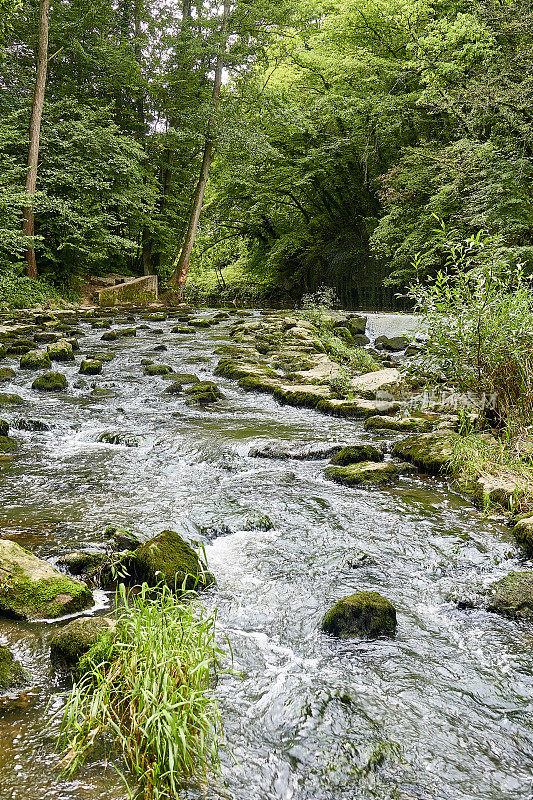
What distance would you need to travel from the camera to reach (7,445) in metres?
6.16

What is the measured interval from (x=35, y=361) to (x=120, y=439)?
4.90 m

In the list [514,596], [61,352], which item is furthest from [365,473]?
[61,352]

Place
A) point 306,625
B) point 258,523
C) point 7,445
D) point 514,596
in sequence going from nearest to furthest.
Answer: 1. point 306,625
2. point 514,596
3. point 258,523
4. point 7,445

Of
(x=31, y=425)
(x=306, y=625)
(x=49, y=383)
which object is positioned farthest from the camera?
(x=49, y=383)

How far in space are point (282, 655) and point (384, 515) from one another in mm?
2067

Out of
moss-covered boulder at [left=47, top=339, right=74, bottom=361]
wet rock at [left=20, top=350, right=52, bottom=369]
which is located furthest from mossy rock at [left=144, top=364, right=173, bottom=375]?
wet rock at [left=20, top=350, right=52, bottom=369]

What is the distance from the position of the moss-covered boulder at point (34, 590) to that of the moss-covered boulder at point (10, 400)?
208 inches

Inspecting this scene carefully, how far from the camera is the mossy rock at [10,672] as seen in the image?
2.50m

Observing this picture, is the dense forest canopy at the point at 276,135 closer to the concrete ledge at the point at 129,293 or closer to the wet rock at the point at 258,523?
the concrete ledge at the point at 129,293

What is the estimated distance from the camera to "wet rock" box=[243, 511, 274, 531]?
456cm

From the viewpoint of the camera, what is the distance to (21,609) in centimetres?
304

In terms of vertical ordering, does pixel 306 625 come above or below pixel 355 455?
below

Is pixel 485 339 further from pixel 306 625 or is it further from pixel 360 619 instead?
pixel 306 625

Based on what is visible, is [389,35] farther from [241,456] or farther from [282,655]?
[282,655]
